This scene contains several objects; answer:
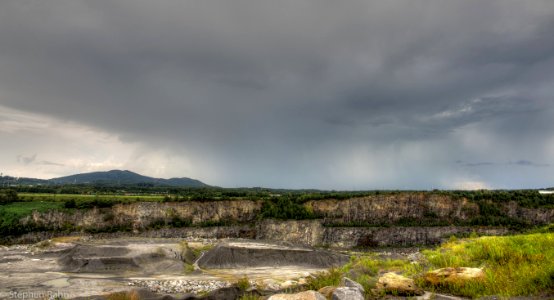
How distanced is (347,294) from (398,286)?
2.46m

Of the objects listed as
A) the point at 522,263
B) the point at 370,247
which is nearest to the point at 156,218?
the point at 370,247

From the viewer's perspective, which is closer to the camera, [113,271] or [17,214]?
[113,271]

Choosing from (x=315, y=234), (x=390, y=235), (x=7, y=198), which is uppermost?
(x=7, y=198)

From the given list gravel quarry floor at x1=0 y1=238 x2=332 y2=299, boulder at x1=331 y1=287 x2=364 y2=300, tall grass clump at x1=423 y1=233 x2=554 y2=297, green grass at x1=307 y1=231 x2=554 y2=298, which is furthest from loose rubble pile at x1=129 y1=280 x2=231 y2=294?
boulder at x1=331 y1=287 x2=364 y2=300

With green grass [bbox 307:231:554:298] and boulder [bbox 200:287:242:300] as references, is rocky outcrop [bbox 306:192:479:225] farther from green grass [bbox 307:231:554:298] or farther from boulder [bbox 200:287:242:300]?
green grass [bbox 307:231:554:298]

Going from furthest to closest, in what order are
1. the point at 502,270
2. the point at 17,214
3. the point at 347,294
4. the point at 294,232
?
1. the point at 294,232
2. the point at 17,214
3. the point at 502,270
4. the point at 347,294

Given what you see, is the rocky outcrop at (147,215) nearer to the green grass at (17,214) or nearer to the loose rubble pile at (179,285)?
the green grass at (17,214)

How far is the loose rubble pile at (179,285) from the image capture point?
37772mm

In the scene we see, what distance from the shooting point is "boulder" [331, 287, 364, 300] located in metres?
11.5

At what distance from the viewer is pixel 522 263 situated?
44.4 ft

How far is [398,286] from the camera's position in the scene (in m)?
12.8

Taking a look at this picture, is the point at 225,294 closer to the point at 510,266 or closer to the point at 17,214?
the point at 510,266

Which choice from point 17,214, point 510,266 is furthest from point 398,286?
point 17,214

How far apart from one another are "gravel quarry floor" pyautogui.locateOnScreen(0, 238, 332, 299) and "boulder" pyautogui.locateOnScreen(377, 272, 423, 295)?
29.3m
